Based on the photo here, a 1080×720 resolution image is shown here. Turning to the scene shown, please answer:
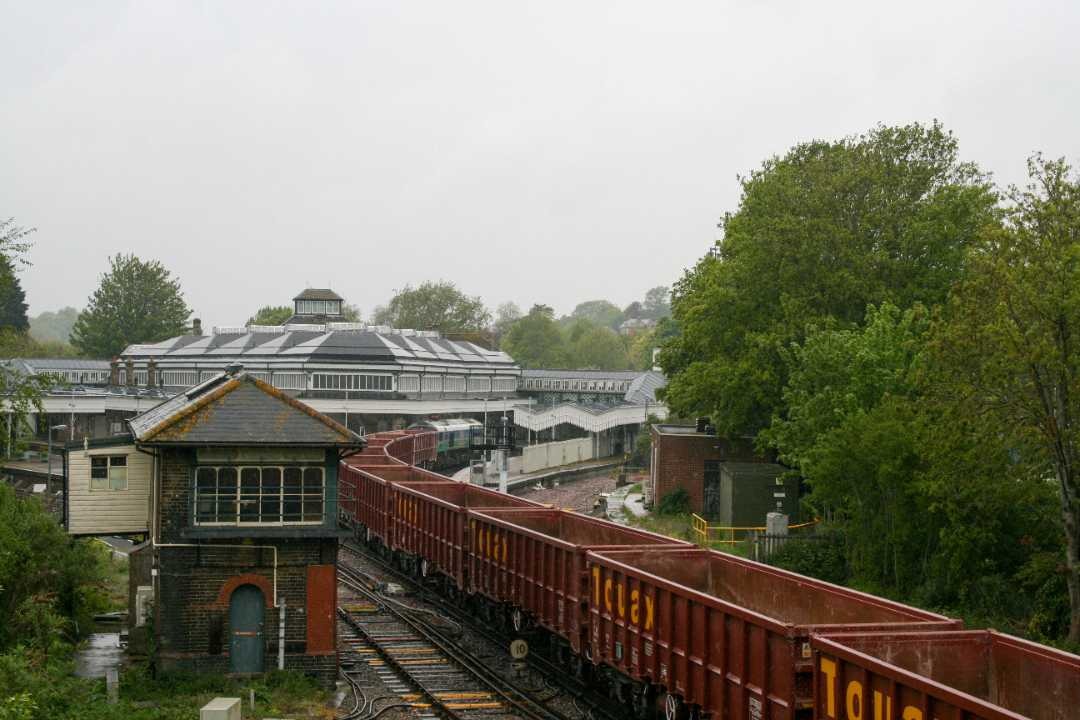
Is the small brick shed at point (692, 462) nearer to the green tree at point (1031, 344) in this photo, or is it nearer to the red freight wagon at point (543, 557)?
the red freight wagon at point (543, 557)

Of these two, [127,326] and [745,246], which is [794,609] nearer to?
[745,246]

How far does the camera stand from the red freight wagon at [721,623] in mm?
14766

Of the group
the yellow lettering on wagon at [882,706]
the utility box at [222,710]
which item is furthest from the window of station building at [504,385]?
the yellow lettering on wagon at [882,706]

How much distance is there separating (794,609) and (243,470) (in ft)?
34.5

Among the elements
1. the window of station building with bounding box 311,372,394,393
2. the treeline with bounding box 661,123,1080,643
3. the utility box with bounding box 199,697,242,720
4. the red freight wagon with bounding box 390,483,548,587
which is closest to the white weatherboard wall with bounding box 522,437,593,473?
the window of station building with bounding box 311,372,394,393

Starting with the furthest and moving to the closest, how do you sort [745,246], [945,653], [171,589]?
1. [745,246]
2. [171,589]
3. [945,653]

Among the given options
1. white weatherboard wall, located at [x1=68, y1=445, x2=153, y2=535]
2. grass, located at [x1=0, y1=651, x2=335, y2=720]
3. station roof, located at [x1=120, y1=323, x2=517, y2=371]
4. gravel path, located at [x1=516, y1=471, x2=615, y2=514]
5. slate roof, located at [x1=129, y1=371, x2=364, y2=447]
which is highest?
station roof, located at [x1=120, y1=323, x2=517, y2=371]

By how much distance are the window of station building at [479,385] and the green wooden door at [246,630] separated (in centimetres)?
7905

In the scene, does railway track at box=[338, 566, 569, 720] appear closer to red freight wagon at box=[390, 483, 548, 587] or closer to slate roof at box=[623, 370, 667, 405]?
red freight wagon at box=[390, 483, 548, 587]

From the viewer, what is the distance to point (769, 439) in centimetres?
3938

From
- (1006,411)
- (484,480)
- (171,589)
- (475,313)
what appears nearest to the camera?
(171,589)

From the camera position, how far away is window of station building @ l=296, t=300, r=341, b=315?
112 metres

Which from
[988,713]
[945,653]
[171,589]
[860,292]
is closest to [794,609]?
[945,653]

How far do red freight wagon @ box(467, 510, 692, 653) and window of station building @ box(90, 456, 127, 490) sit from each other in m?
7.89
